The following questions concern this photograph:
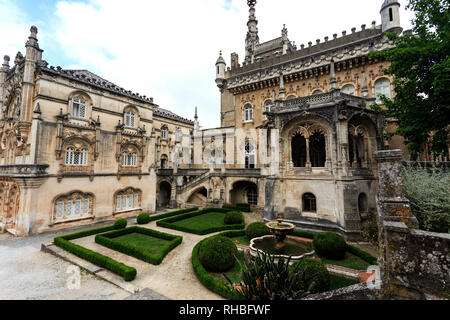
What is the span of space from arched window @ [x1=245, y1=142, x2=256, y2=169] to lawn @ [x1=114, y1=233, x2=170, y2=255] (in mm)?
16112

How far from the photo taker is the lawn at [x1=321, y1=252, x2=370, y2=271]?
988 cm

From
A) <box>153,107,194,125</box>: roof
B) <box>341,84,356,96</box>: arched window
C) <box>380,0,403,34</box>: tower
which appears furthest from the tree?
<box>153,107,194,125</box>: roof

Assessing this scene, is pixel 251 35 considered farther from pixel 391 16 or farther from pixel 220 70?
pixel 391 16

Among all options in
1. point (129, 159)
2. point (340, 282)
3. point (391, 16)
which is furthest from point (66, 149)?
point (391, 16)

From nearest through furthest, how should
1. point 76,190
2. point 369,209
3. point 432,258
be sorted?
point 432,258
point 369,209
point 76,190

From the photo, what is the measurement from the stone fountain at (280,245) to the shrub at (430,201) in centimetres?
513

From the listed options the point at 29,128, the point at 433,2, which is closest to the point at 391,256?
the point at 433,2

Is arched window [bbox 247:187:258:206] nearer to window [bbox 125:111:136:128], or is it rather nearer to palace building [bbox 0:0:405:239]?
palace building [bbox 0:0:405:239]

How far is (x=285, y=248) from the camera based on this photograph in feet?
37.8

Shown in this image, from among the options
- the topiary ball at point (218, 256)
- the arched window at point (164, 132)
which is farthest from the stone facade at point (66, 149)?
the topiary ball at point (218, 256)

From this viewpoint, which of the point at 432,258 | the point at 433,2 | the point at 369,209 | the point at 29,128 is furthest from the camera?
the point at 29,128

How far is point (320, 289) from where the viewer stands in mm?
7129

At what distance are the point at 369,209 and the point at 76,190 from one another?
24.8 metres
